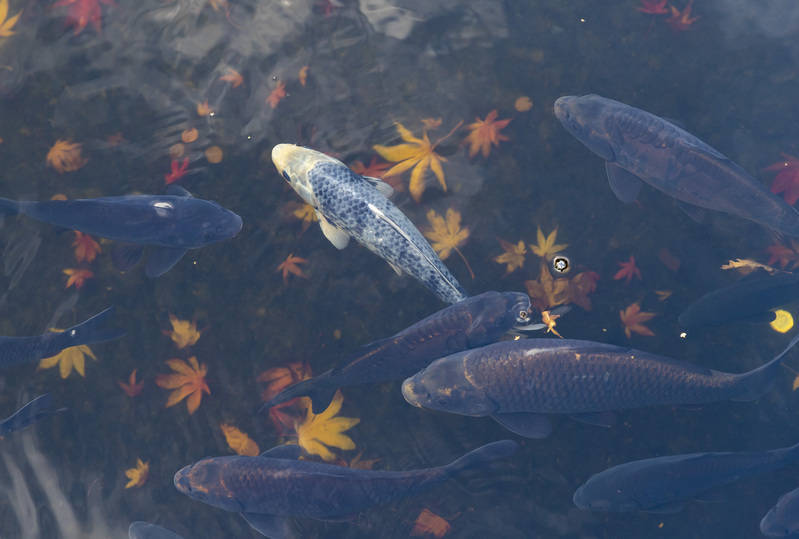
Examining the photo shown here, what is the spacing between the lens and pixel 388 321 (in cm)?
420

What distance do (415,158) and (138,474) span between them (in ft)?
10.2

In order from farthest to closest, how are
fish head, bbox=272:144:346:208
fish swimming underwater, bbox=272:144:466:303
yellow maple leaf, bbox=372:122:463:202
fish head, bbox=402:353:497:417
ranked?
yellow maple leaf, bbox=372:122:463:202, fish head, bbox=272:144:346:208, fish swimming underwater, bbox=272:144:466:303, fish head, bbox=402:353:497:417

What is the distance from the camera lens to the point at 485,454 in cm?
374

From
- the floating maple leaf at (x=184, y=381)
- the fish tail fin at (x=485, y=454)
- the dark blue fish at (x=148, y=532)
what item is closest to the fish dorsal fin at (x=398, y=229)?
the fish tail fin at (x=485, y=454)

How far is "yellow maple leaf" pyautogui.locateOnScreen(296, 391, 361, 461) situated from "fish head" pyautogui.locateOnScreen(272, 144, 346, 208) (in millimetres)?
1501

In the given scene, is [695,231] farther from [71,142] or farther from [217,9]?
[71,142]

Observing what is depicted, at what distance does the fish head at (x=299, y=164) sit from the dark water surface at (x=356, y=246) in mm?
274

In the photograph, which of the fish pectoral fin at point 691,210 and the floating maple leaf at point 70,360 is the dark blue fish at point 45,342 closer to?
the floating maple leaf at point 70,360

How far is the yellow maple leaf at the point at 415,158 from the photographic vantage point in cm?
431

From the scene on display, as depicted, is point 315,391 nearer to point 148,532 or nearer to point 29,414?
point 148,532

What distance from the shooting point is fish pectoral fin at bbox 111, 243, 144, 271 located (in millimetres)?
4246

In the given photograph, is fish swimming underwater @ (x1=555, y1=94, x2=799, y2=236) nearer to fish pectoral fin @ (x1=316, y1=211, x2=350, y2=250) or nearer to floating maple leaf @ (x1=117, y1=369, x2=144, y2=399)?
fish pectoral fin @ (x1=316, y1=211, x2=350, y2=250)

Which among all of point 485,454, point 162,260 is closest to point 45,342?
point 162,260

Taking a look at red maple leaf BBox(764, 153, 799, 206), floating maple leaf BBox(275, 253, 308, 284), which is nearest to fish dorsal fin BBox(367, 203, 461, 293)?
floating maple leaf BBox(275, 253, 308, 284)
